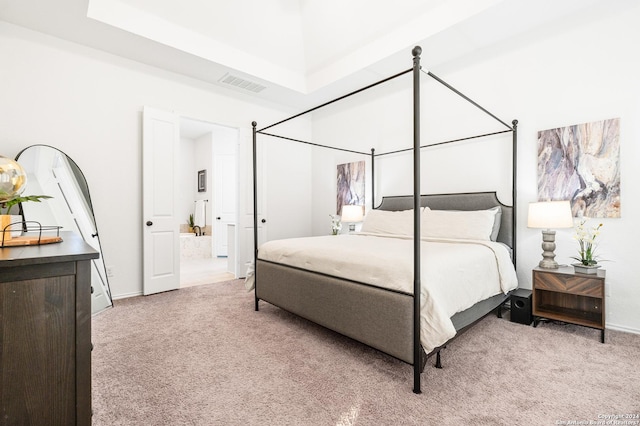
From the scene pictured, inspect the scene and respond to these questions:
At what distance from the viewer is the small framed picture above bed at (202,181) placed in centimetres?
761

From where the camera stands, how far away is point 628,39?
105 inches

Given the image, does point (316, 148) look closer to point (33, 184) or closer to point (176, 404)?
point (33, 184)

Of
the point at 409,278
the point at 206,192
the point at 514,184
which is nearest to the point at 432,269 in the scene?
the point at 409,278

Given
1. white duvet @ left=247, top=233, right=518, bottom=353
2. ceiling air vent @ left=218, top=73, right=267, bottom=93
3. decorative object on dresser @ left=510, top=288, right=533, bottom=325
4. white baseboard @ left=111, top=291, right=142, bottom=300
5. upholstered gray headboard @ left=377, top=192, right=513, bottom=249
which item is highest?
ceiling air vent @ left=218, top=73, right=267, bottom=93

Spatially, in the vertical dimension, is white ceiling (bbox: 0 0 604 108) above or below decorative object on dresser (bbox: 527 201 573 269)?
above

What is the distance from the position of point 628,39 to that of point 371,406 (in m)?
3.62

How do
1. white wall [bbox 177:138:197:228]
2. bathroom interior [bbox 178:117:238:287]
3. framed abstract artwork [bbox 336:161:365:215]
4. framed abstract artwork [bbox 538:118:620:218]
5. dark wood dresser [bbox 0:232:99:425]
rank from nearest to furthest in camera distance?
dark wood dresser [bbox 0:232:99:425] → framed abstract artwork [bbox 538:118:620:218] → framed abstract artwork [bbox 336:161:365:215] → bathroom interior [bbox 178:117:238:287] → white wall [bbox 177:138:197:228]

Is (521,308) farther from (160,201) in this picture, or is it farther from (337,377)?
(160,201)

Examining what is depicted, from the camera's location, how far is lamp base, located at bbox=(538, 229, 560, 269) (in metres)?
2.79

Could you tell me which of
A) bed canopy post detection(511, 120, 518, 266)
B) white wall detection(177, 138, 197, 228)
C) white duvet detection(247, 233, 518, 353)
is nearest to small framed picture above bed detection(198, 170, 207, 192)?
white wall detection(177, 138, 197, 228)

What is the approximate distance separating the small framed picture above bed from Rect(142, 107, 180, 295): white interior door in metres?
3.56

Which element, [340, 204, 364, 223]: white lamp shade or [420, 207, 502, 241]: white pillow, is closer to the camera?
[420, 207, 502, 241]: white pillow

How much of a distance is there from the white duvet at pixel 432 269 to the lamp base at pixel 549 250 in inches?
11.5

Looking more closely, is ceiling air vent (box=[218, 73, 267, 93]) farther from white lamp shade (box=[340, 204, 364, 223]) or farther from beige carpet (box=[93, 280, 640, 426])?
beige carpet (box=[93, 280, 640, 426])
